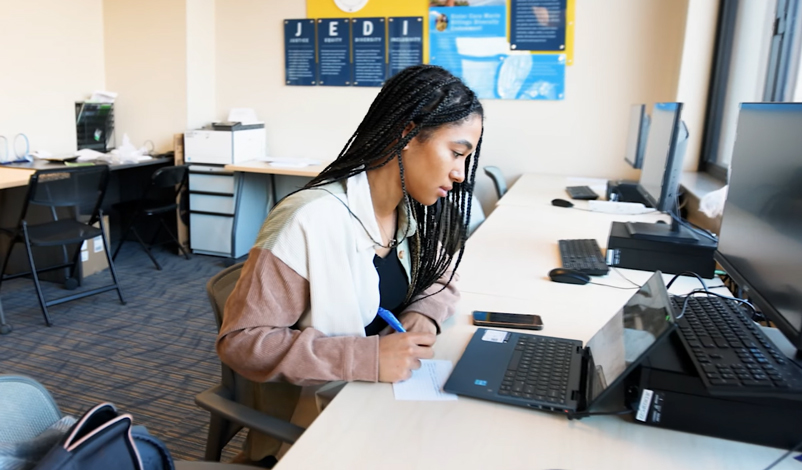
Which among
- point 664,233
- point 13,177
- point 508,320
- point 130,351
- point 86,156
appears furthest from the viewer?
point 86,156

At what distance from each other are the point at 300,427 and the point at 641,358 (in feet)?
2.01

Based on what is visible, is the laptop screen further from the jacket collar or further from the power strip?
the power strip

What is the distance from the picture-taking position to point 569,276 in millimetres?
1898

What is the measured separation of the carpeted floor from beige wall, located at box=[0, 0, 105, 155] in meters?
1.17

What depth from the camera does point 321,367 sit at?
44.6 inches

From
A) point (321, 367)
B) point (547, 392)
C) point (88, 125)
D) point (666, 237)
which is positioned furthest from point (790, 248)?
point (88, 125)

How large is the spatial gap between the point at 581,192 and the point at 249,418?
281cm

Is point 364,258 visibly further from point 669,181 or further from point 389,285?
point 669,181

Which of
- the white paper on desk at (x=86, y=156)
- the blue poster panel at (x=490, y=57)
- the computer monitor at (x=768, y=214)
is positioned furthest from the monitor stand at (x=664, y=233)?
the white paper on desk at (x=86, y=156)

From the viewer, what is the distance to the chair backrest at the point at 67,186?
3348 mm

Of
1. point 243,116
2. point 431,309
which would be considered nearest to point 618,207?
point 431,309

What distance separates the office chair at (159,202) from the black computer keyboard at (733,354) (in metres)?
3.73

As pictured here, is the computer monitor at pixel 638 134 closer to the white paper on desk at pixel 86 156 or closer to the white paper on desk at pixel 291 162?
the white paper on desk at pixel 291 162

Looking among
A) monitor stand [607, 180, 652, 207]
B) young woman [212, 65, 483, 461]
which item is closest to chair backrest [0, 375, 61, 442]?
young woman [212, 65, 483, 461]
